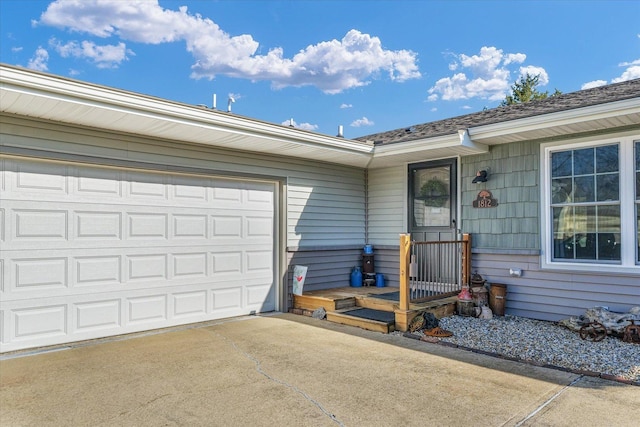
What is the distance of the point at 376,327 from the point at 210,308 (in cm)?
238

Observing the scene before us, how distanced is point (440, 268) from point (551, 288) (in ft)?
5.43

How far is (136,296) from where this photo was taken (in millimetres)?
5234

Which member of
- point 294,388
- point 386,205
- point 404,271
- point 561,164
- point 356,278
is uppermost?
point 561,164

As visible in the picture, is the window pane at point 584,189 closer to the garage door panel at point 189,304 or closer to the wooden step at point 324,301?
the wooden step at point 324,301

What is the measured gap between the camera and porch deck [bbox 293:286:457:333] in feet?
17.7

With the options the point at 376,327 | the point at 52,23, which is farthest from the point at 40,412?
the point at 52,23

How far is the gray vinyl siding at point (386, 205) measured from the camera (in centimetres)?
738

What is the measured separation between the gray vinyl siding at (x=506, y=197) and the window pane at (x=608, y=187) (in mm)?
716

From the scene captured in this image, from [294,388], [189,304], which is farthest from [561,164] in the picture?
[189,304]

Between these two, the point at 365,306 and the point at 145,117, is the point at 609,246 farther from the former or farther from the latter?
Answer: the point at 145,117

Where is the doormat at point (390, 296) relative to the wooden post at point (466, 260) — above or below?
below

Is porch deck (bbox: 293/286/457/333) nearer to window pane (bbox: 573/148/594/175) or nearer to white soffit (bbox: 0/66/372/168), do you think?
white soffit (bbox: 0/66/372/168)

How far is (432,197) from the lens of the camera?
7.00 meters

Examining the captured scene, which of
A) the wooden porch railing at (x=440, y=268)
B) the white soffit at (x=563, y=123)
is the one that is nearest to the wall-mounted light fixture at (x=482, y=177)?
the white soffit at (x=563, y=123)
